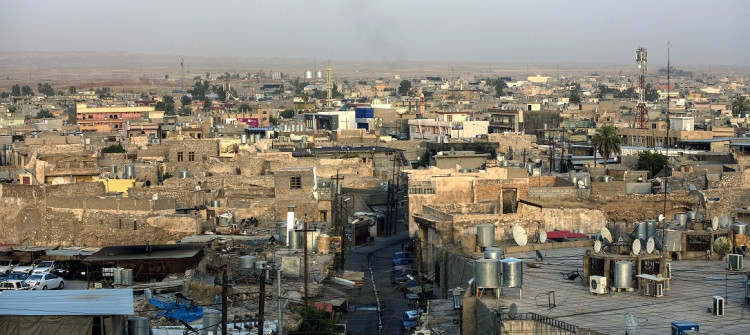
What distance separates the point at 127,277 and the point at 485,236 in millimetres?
5586

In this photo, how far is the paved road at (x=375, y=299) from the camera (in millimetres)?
17828

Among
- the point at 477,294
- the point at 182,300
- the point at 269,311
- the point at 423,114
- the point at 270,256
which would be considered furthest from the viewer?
the point at 423,114

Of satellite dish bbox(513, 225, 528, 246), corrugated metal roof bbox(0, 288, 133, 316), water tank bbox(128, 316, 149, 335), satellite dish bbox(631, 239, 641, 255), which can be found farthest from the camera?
satellite dish bbox(513, 225, 528, 246)

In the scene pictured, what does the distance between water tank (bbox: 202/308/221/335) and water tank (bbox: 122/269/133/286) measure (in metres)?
5.18

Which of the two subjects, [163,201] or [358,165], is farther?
[358,165]

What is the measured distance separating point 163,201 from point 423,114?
40215 millimetres

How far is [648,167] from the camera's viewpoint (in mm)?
35094

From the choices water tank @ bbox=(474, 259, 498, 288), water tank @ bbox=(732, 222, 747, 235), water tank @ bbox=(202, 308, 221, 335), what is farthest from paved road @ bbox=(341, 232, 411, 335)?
water tank @ bbox=(732, 222, 747, 235)

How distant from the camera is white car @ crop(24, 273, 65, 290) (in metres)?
20.1

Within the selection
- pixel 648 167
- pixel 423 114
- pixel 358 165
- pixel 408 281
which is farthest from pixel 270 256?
pixel 423 114

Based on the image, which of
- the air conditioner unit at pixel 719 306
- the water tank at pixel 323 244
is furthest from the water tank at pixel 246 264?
the air conditioner unit at pixel 719 306

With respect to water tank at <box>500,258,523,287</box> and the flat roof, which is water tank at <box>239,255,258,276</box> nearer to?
the flat roof

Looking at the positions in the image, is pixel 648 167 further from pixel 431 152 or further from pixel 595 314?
pixel 595 314

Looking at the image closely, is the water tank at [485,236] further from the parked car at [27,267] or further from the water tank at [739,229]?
the parked car at [27,267]
